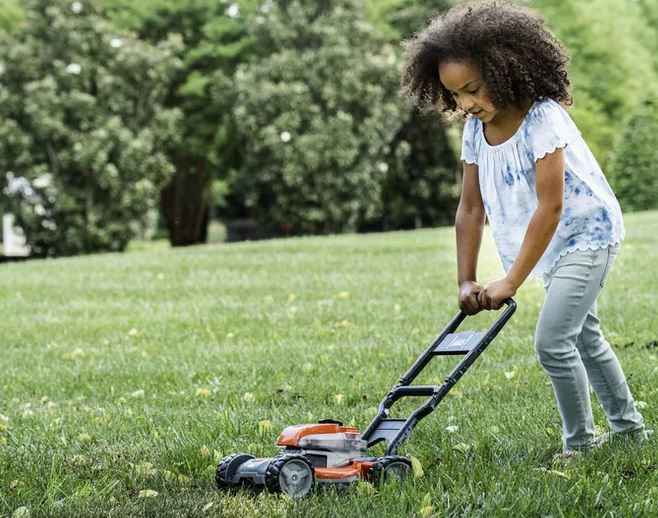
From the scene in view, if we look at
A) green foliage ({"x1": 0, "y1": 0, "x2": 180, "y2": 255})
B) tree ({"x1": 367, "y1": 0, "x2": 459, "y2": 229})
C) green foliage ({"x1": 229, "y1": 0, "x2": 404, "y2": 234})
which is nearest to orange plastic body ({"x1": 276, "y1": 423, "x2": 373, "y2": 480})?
green foliage ({"x1": 0, "y1": 0, "x2": 180, "y2": 255})

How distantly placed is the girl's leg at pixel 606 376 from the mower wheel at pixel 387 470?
33.5 inches

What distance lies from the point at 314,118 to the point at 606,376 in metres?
20.8

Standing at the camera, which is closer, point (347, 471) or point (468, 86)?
point (347, 471)

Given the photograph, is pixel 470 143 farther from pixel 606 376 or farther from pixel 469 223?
pixel 606 376

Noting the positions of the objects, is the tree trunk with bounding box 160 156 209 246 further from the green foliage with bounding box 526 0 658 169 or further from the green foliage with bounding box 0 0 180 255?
the green foliage with bounding box 526 0 658 169

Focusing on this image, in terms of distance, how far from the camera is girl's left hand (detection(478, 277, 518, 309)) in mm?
3492

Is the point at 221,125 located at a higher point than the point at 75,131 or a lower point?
higher

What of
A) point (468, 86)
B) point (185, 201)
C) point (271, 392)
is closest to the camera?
point (468, 86)

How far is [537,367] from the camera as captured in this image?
5789 mm

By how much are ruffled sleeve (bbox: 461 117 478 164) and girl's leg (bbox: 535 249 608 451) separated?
1.67 feet

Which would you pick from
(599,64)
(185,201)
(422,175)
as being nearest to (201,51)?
(185,201)

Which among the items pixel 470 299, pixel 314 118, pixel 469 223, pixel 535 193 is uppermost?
pixel 314 118

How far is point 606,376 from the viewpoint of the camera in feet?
12.7

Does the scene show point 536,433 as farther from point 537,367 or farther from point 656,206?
point 656,206
